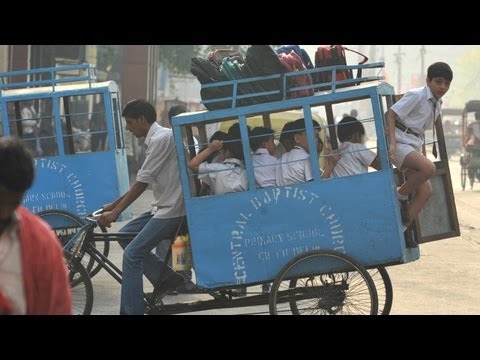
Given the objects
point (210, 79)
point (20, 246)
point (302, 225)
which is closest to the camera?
point (20, 246)

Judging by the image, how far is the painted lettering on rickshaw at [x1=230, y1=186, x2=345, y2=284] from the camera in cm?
718

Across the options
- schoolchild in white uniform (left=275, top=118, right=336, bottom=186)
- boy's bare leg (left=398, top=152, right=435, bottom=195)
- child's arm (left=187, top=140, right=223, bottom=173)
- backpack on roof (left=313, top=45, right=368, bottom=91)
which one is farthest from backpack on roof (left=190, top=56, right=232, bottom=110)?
boy's bare leg (left=398, top=152, right=435, bottom=195)

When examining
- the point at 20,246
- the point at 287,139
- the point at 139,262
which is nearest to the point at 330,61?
the point at 287,139

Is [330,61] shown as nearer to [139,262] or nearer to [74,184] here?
[139,262]

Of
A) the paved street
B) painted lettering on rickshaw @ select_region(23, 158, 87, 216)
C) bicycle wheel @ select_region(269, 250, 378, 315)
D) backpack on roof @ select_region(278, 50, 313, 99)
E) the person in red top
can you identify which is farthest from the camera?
painted lettering on rickshaw @ select_region(23, 158, 87, 216)

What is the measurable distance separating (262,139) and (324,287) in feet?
3.56

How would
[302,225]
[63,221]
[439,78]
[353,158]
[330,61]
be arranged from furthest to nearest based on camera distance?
[63,221], [439,78], [330,61], [353,158], [302,225]

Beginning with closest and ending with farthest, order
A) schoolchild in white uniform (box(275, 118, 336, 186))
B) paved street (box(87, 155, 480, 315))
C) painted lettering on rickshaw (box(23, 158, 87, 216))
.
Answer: schoolchild in white uniform (box(275, 118, 336, 186))
paved street (box(87, 155, 480, 315))
painted lettering on rickshaw (box(23, 158, 87, 216))

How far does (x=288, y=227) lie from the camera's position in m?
7.21

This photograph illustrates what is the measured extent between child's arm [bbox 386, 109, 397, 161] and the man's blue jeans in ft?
4.97

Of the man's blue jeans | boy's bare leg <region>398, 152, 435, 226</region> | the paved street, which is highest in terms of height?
boy's bare leg <region>398, 152, 435, 226</region>

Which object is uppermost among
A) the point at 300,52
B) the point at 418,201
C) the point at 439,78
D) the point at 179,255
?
the point at 300,52

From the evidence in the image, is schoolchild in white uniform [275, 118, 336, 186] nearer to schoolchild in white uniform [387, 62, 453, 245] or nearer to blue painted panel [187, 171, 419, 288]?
blue painted panel [187, 171, 419, 288]
